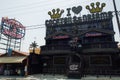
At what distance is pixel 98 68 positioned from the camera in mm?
27781

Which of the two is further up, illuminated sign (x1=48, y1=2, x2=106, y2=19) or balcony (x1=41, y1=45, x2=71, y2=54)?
illuminated sign (x1=48, y1=2, x2=106, y2=19)

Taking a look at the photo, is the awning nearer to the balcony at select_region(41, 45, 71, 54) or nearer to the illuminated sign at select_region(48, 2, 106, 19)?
the balcony at select_region(41, 45, 71, 54)

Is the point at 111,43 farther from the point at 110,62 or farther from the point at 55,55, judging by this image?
the point at 55,55

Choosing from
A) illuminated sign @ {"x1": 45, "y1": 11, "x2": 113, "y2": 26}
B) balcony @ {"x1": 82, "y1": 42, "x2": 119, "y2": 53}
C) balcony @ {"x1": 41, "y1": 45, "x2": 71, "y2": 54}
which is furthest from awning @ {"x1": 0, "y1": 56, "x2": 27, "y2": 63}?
illuminated sign @ {"x1": 45, "y1": 11, "x2": 113, "y2": 26}

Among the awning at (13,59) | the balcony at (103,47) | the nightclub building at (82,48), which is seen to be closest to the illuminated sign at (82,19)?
the nightclub building at (82,48)

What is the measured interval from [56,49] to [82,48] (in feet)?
19.2

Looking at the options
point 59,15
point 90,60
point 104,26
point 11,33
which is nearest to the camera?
point 90,60

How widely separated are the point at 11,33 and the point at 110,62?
3427 cm

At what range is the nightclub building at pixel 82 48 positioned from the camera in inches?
1075

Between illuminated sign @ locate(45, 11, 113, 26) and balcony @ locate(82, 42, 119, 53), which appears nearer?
balcony @ locate(82, 42, 119, 53)

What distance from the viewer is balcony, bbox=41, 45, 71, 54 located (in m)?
30.7

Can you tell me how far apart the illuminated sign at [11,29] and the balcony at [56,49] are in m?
15.2

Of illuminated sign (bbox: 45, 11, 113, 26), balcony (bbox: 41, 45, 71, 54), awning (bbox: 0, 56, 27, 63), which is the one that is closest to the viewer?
awning (bbox: 0, 56, 27, 63)

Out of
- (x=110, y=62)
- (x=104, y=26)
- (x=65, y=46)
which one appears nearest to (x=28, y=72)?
(x=65, y=46)
